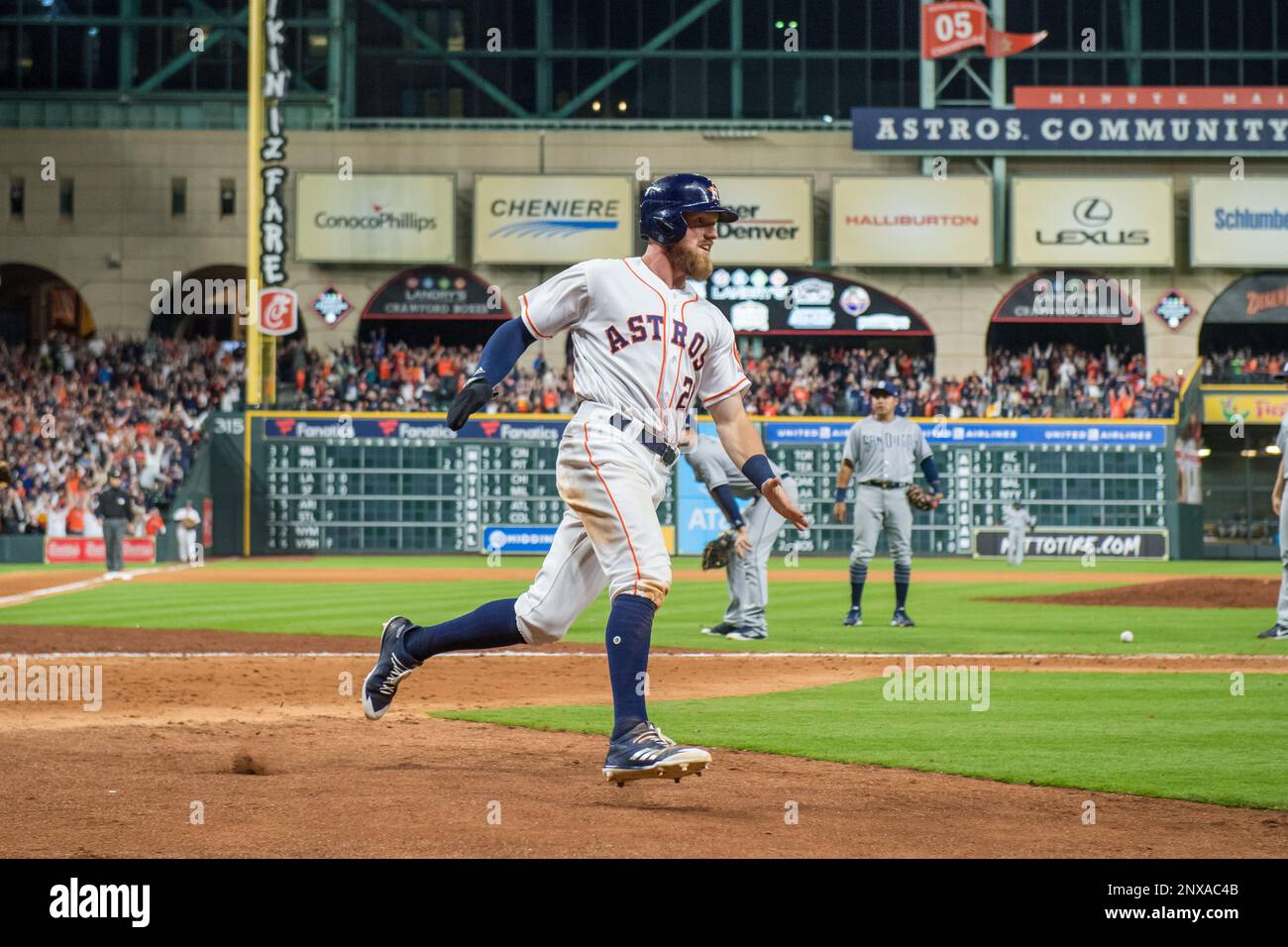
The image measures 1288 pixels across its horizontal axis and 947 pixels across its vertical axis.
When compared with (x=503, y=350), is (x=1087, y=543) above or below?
below

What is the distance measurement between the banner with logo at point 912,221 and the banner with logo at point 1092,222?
107 centimetres

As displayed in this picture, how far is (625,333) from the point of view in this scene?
646cm

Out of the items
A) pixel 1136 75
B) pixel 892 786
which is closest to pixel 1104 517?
pixel 1136 75

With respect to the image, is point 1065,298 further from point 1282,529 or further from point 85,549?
point 1282,529

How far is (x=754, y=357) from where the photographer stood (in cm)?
4481

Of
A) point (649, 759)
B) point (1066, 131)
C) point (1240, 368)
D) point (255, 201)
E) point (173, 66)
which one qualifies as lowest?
point (649, 759)

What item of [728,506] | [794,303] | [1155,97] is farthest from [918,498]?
[1155,97]

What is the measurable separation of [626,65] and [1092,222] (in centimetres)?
1550

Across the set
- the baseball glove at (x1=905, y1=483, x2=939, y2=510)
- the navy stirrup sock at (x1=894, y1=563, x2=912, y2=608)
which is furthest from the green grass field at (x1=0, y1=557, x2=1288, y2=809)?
the baseball glove at (x1=905, y1=483, x2=939, y2=510)

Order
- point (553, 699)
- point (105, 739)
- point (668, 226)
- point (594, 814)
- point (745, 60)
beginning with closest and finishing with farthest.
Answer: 1. point (594, 814)
2. point (668, 226)
3. point (105, 739)
4. point (553, 699)
5. point (745, 60)

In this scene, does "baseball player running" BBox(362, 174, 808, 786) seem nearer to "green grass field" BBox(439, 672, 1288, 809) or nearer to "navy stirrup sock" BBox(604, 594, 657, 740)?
"navy stirrup sock" BBox(604, 594, 657, 740)

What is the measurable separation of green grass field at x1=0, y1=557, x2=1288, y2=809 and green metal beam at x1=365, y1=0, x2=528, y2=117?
25502 mm

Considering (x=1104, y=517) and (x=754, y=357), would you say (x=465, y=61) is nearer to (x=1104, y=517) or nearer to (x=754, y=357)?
(x=754, y=357)

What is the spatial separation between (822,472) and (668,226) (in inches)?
1203
